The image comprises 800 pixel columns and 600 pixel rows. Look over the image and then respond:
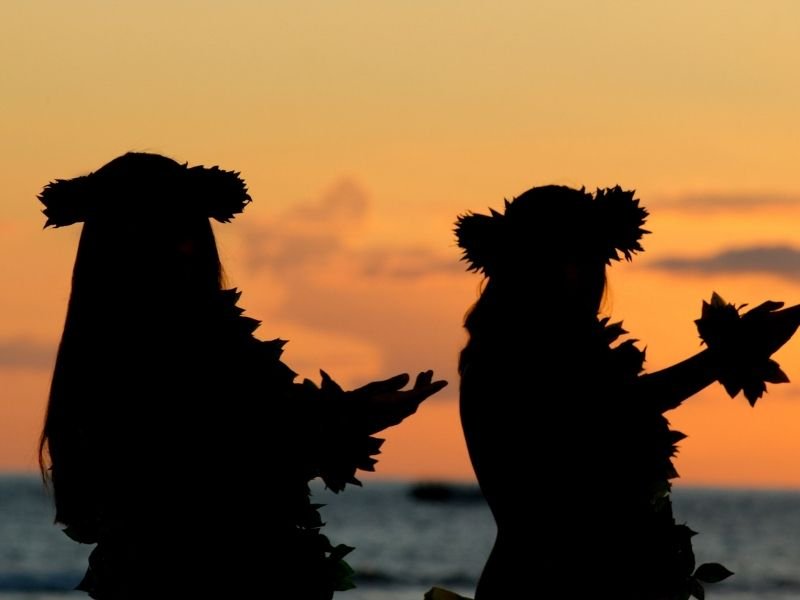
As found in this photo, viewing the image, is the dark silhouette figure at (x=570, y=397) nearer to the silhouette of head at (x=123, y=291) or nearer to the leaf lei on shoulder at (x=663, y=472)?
the leaf lei on shoulder at (x=663, y=472)

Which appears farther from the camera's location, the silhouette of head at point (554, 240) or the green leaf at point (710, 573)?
the green leaf at point (710, 573)

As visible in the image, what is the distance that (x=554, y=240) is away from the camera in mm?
5941

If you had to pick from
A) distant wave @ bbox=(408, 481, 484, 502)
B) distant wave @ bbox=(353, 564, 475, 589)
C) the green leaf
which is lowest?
the green leaf

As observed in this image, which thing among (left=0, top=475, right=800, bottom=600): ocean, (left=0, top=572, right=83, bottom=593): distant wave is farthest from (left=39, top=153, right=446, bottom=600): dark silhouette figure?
(left=0, top=572, right=83, bottom=593): distant wave

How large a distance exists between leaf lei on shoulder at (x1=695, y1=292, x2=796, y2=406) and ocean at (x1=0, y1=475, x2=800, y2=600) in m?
9.38

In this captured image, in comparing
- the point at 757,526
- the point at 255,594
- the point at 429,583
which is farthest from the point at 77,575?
the point at 757,526

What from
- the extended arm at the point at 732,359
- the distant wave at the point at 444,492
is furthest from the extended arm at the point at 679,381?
the distant wave at the point at 444,492

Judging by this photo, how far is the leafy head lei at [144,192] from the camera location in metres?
5.88

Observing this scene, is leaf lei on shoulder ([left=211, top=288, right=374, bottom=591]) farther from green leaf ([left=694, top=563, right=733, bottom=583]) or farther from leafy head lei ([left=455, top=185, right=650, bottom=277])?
green leaf ([left=694, top=563, right=733, bottom=583])

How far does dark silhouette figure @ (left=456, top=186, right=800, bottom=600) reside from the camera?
5824mm

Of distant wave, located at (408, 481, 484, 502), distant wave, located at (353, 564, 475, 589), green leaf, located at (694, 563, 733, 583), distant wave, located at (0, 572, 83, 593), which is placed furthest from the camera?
distant wave, located at (408, 481, 484, 502)

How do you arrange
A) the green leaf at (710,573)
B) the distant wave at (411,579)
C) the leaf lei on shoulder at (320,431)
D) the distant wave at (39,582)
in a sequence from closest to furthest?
the leaf lei on shoulder at (320,431) → the green leaf at (710,573) → the distant wave at (39,582) → the distant wave at (411,579)

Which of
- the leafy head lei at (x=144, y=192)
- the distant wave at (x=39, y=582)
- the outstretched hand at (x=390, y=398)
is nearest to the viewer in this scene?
the outstretched hand at (x=390, y=398)

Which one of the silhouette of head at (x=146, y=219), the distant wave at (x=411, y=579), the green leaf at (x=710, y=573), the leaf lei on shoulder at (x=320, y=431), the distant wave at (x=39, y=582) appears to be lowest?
the green leaf at (x=710, y=573)
